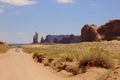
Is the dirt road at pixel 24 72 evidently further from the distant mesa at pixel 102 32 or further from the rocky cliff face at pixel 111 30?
the distant mesa at pixel 102 32

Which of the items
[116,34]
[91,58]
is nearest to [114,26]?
[116,34]

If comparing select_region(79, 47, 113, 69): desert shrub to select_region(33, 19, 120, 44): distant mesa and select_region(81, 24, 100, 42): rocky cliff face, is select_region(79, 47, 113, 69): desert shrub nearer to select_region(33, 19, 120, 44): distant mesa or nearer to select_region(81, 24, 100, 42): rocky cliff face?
select_region(33, 19, 120, 44): distant mesa

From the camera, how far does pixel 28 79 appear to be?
19734 mm

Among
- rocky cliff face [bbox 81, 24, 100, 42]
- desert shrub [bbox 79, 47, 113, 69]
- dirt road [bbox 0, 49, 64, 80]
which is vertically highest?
rocky cliff face [bbox 81, 24, 100, 42]

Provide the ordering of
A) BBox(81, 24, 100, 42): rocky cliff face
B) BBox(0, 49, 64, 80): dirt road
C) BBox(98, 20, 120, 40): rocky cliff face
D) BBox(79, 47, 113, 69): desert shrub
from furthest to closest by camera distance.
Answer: BBox(81, 24, 100, 42): rocky cliff face < BBox(98, 20, 120, 40): rocky cliff face < BBox(79, 47, 113, 69): desert shrub < BBox(0, 49, 64, 80): dirt road

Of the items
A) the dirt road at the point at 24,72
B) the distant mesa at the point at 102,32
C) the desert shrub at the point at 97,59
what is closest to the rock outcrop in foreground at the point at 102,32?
the distant mesa at the point at 102,32

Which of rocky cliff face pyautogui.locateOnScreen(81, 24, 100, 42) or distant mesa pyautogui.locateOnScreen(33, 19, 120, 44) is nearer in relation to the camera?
distant mesa pyautogui.locateOnScreen(33, 19, 120, 44)

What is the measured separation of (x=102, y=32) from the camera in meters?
161

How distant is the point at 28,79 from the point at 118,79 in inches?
291

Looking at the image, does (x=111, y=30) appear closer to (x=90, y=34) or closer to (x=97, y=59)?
(x=90, y=34)

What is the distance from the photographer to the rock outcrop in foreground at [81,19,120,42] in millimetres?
153500

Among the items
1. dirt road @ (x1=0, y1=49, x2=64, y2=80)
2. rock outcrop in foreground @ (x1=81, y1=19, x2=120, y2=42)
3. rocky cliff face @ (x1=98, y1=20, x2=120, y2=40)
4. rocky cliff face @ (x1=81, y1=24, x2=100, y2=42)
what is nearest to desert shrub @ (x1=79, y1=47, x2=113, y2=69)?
dirt road @ (x1=0, y1=49, x2=64, y2=80)

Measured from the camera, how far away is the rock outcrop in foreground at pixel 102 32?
154 metres

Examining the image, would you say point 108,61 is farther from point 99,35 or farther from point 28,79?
point 99,35
